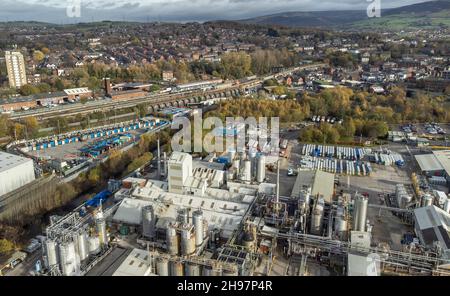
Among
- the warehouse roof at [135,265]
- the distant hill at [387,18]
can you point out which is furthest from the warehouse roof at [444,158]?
the distant hill at [387,18]

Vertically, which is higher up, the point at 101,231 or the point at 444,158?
the point at 101,231

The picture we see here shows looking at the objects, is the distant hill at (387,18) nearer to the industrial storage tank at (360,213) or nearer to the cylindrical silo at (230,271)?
the industrial storage tank at (360,213)

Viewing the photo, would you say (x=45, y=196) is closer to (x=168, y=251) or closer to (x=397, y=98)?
(x=168, y=251)

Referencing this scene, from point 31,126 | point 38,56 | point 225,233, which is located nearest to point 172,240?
point 225,233

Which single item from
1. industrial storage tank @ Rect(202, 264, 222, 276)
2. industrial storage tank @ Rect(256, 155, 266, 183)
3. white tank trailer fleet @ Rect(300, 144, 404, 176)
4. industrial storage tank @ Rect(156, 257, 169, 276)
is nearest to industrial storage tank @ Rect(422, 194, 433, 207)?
white tank trailer fleet @ Rect(300, 144, 404, 176)

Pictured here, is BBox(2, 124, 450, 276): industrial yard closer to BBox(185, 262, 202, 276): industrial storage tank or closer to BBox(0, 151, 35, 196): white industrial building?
BBox(185, 262, 202, 276): industrial storage tank

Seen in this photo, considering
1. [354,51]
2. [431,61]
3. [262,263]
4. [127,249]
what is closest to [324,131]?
[262,263]

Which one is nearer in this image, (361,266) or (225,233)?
(361,266)

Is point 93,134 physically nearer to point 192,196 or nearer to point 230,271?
point 192,196
